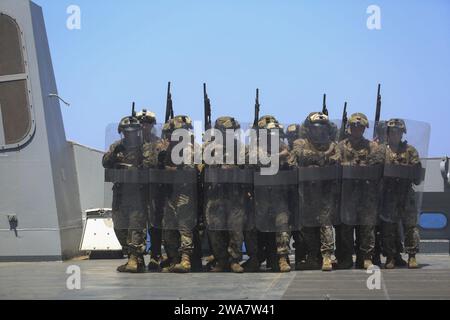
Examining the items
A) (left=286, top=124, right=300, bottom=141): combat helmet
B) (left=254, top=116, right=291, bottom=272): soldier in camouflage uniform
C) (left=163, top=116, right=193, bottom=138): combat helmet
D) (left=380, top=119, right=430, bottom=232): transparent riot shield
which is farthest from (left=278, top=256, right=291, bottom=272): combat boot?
(left=163, top=116, right=193, bottom=138): combat helmet

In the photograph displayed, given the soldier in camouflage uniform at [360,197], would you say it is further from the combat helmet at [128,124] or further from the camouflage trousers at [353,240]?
the combat helmet at [128,124]

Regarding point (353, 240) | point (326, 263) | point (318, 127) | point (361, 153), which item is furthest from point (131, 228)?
point (361, 153)

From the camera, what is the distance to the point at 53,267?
11219mm

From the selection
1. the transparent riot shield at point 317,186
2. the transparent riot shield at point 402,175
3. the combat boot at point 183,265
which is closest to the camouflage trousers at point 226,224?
the combat boot at point 183,265

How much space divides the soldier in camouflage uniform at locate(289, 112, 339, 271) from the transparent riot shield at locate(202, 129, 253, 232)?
68 cm

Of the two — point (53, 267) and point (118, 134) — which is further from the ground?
point (118, 134)

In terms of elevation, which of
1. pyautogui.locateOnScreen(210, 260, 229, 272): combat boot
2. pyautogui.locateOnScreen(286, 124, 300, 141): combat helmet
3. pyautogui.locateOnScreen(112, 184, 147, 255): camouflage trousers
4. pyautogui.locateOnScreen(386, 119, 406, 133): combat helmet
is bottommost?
pyautogui.locateOnScreen(210, 260, 229, 272): combat boot

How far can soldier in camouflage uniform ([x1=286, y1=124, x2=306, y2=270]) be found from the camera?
10633 mm

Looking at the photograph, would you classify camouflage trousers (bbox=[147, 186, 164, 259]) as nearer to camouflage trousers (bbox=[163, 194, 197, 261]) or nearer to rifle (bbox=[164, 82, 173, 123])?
camouflage trousers (bbox=[163, 194, 197, 261])

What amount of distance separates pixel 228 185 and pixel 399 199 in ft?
7.71

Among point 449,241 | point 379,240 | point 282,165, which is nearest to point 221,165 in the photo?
point 282,165

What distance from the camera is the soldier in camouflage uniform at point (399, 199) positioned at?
10766mm
